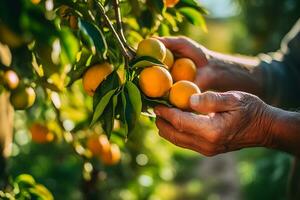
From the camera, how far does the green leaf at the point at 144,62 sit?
1.07m

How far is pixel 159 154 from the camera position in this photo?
3088 millimetres

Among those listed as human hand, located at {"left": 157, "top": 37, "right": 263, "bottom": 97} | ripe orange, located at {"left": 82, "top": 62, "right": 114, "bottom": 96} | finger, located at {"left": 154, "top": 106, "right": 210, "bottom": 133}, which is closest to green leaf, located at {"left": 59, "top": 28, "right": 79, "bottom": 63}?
ripe orange, located at {"left": 82, "top": 62, "right": 114, "bottom": 96}

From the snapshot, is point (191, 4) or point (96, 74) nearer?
point (96, 74)

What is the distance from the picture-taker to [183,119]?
4.03 ft

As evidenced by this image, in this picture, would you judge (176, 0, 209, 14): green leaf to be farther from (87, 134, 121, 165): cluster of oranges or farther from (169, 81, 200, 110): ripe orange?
(87, 134, 121, 165): cluster of oranges

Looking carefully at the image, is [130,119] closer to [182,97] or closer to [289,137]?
[182,97]

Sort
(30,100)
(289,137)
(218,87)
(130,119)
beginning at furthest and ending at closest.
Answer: (218,87) < (289,137) < (30,100) < (130,119)

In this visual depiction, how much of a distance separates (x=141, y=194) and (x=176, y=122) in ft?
6.12

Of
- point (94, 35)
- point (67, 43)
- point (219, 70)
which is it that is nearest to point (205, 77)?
point (219, 70)

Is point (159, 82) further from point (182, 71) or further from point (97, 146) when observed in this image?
point (97, 146)

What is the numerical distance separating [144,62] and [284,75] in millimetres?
1122

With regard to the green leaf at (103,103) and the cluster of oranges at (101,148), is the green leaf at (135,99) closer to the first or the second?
the green leaf at (103,103)

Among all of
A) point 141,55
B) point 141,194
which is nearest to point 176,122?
point 141,55

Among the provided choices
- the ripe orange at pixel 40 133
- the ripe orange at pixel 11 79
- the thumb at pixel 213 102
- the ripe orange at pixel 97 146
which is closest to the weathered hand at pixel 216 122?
the thumb at pixel 213 102
